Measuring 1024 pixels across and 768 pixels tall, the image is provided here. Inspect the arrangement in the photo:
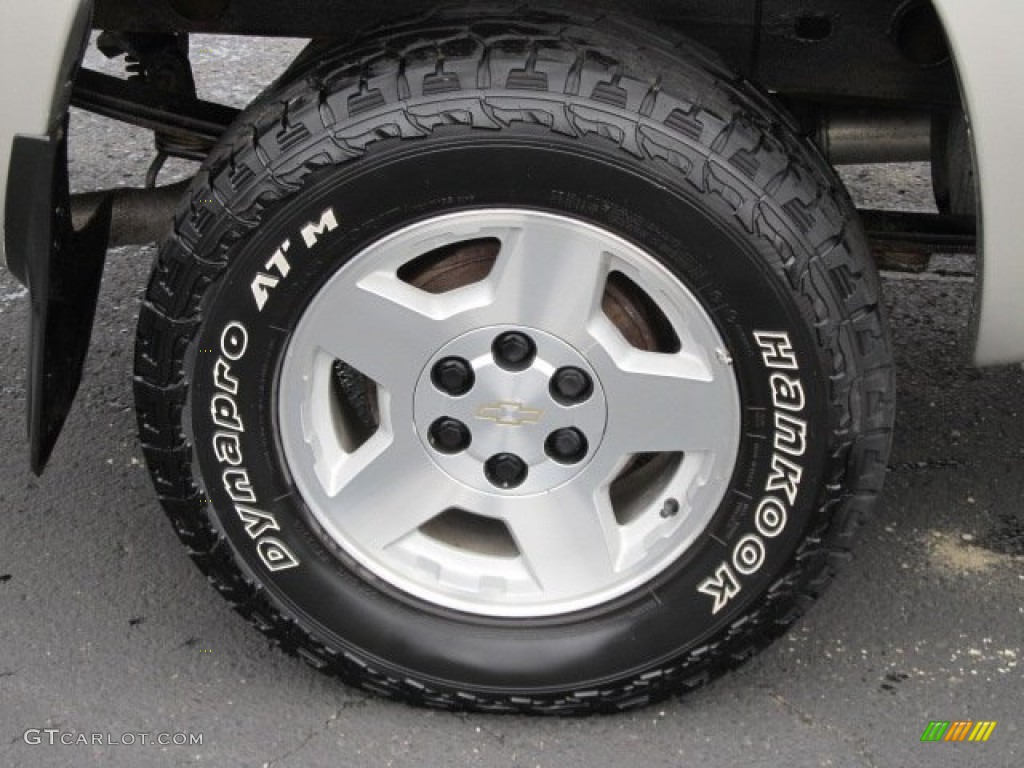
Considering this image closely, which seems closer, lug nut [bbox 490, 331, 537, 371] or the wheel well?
lug nut [bbox 490, 331, 537, 371]

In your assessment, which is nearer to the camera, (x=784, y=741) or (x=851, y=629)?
(x=784, y=741)

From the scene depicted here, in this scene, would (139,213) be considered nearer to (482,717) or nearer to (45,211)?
(45,211)

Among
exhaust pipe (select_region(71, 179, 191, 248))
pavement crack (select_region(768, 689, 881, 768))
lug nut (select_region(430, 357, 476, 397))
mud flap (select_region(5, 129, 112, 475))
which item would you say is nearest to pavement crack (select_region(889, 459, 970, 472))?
pavement crack (select_region(768, 689, 881, 768))

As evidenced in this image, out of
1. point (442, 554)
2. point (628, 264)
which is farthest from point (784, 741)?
point (628, 264)

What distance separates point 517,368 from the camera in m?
2.45

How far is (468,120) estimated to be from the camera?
2264 millimetres

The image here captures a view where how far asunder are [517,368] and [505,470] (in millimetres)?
195

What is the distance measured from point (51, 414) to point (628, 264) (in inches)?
40.9

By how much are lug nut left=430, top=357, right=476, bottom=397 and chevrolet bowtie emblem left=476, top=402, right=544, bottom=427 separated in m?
0.05

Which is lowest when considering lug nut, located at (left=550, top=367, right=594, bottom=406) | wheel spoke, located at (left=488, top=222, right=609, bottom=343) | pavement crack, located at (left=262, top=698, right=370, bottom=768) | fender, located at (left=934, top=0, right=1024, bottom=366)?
pavement crack, located at (left=262, top=698, right=370, bottom=768)

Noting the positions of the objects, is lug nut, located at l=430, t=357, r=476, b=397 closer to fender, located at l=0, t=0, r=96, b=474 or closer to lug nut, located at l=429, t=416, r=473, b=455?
lug nut, located at l=429, t=416, r=473, b=455

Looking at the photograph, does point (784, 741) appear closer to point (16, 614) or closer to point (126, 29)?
point (16, 614)

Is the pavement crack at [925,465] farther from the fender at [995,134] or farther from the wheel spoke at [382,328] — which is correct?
the wheel spoke at [382,328]

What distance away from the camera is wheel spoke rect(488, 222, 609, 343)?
2.35 m
